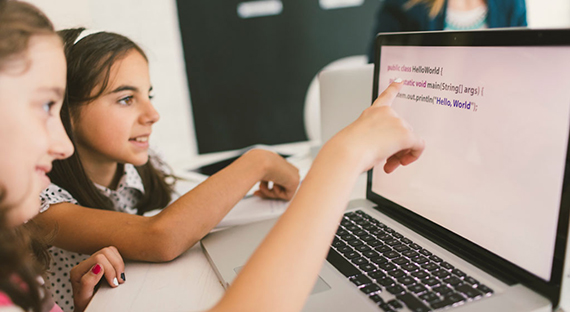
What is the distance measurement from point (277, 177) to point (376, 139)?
0.40 metres

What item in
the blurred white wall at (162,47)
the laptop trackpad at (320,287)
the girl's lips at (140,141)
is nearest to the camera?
the laptop trackpad at (320,287)

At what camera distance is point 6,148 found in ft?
1.25

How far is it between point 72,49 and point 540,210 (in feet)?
2.75

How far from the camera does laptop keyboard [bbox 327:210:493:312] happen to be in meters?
0.45

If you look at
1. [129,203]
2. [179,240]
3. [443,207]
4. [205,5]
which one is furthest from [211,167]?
[205,5]

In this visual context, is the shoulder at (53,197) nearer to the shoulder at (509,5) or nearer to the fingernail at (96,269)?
the fingernail at (96,269)

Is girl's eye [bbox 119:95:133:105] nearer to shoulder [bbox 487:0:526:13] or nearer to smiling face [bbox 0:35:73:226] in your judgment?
smiling face [bbox 0:35:73:226]

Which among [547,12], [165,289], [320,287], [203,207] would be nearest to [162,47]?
[203,207]

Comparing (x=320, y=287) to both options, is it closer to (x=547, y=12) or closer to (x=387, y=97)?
(x=387, y=97)

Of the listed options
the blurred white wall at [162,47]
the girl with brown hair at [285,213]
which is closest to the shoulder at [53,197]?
the girl with brown hair at [285,213]

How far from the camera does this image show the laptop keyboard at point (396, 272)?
45cm

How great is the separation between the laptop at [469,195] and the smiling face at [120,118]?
318mm

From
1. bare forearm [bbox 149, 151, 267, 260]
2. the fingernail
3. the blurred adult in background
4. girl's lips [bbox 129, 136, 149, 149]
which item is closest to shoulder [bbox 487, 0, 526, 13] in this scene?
the blurred adult in background

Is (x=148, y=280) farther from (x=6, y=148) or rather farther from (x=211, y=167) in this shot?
(x=211, y=167)
